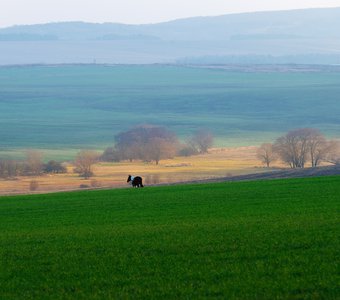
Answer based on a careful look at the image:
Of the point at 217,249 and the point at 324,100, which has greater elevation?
the point at 324,100

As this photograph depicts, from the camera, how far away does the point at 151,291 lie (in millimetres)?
8734

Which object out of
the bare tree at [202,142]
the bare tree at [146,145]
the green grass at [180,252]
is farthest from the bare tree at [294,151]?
the green grass at [180,252]

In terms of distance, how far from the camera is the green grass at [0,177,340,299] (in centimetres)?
878

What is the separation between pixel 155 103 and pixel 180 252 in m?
103

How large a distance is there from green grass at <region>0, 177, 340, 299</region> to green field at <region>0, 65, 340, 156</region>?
58.1 m

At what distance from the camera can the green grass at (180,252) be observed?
28.8 ft

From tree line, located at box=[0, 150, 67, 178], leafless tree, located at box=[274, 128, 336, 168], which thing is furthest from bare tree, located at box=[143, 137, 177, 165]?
leafless tree, located at box=[274, 128, 336, 168]

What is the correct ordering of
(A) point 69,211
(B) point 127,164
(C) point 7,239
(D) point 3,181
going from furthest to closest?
(B) point 127,164, (D) point 3,181, (A) point 69,211, (C) point 7,239

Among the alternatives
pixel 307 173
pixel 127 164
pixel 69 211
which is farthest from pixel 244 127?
pixel 69 211

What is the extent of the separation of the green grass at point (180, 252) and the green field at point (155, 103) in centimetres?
5807

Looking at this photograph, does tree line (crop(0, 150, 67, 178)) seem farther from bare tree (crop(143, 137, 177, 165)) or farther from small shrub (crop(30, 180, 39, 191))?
small shrub (crop(30, 180, 39, 191))

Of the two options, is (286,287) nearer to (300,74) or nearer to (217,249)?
(217,249)

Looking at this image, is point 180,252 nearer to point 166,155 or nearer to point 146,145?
point 166,155

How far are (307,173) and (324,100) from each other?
2966 inches
